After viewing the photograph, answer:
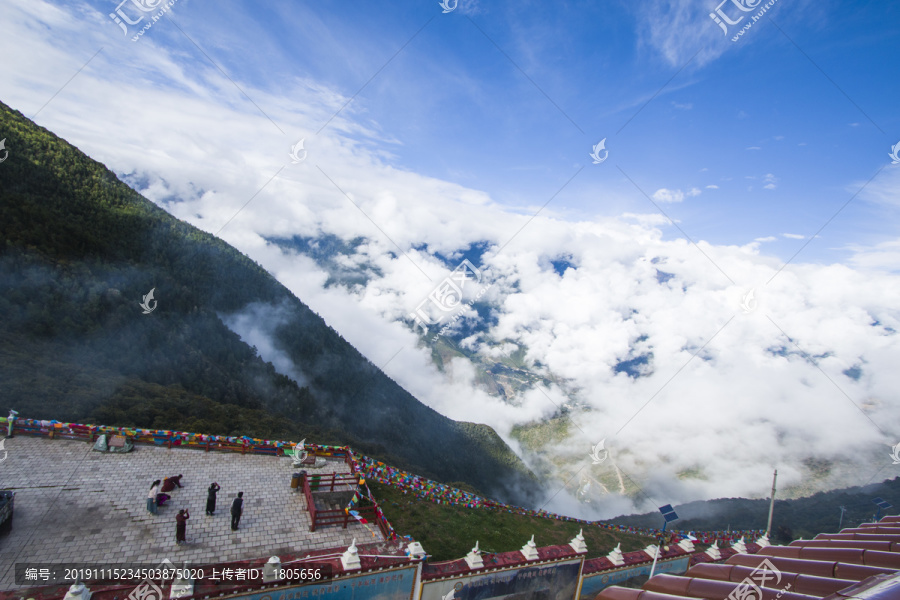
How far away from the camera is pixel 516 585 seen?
1489 centimetres

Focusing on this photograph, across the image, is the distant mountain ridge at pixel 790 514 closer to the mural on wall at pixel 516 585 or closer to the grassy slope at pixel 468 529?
the grassy slope at pixel 468 529

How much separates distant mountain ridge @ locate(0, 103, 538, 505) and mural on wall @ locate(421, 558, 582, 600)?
18624mm

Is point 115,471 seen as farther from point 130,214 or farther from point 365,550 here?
point 130,214

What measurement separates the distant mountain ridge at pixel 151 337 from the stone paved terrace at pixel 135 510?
19.2 feet

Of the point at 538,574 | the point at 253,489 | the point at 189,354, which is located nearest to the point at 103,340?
the point at 189,354

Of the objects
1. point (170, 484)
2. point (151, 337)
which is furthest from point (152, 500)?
point (151, 337)

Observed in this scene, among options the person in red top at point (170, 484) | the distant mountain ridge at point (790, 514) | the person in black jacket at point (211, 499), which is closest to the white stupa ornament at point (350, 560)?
the person in black jacket at point (211, 499)

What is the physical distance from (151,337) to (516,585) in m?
42.9

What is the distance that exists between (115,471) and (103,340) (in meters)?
26.0

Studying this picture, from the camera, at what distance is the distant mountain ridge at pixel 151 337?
26.4 m

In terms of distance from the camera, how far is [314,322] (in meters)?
102

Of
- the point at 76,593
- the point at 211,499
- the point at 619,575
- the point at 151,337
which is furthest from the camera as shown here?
the point at 151,337

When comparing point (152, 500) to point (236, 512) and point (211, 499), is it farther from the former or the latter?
point (236, 512)

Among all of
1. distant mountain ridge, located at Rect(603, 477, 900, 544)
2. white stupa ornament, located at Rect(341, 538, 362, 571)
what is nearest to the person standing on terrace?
white stupa ornament, located at Rect(341, 538, 362, 571)
